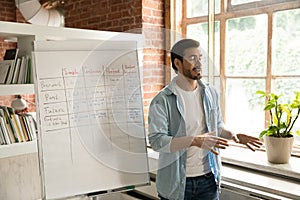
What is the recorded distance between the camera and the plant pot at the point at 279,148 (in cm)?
214

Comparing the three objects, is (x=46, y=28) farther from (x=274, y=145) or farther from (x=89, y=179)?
(x=274, y=145)

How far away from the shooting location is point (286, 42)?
235cm

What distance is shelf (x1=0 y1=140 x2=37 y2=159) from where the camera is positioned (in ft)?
6.60

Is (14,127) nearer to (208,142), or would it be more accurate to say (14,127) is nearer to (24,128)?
(24,128)

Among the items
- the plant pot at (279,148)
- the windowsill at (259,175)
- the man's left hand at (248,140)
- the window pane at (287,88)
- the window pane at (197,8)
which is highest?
the window pane at (197,8)

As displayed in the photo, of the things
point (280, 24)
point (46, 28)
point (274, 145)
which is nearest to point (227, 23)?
point (280, 24)

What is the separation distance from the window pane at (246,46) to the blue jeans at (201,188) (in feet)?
3.40

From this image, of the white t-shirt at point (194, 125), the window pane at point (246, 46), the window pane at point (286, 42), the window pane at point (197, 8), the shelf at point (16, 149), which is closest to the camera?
the white t-shirt at point (194, 125)

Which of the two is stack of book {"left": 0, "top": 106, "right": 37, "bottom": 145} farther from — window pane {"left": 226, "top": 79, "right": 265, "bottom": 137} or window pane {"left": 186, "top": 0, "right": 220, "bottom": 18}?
window pane {"left": 186, "top": 0, "right": 220, "bottom": 18}

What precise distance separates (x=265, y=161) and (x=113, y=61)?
47.7 inches

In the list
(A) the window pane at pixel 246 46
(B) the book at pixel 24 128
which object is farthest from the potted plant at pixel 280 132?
(B) the book at pixel 24 128

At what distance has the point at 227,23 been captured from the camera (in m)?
2.65

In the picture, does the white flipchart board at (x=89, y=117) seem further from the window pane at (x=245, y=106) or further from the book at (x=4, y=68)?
the window pane at (x=245, y=106)

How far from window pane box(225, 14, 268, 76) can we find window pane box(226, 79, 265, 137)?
0.28 feet
